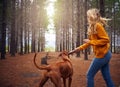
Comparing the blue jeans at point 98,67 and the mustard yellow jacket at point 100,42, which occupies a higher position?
the mustard yellow jacket at point 100,42

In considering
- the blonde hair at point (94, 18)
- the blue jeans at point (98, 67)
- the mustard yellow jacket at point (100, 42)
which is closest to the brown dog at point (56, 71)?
the blue jeans at point (98, 67)

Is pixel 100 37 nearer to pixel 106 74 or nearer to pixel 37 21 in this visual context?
pixel 106 74

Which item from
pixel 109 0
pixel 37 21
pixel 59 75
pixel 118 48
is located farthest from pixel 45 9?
pixel 59 75

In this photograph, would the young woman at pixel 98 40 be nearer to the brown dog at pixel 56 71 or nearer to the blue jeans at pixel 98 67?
the blue jeans at pixel 98 67

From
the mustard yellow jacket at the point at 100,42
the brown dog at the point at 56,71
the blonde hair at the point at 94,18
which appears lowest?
the brown dog at the point at 56,71

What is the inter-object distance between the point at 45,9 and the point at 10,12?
1483cm

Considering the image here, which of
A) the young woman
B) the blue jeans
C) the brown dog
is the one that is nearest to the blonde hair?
the young woman

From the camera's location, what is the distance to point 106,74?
642 centimetres

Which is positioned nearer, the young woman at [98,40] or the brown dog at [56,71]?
Result: the young woman at [98,40]

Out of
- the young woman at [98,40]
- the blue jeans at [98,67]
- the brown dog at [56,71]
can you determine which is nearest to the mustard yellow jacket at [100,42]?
the young woman at [98,40]

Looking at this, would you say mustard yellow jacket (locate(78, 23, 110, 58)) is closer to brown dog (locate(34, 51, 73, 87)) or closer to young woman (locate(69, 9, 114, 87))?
young woman (locate(69, 9, 114, 87))

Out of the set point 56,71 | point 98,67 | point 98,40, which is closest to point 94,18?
point 98,40

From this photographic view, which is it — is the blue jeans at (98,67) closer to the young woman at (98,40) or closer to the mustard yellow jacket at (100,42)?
the young woman at (98,40)

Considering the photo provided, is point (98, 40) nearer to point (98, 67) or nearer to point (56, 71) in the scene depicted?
point (98, 67)
